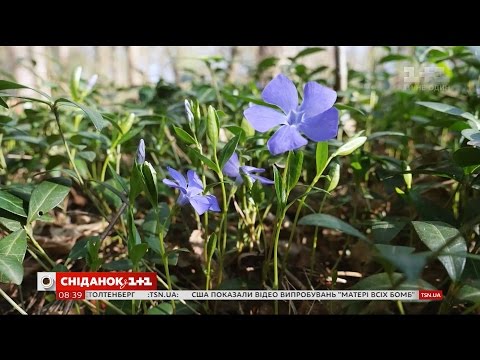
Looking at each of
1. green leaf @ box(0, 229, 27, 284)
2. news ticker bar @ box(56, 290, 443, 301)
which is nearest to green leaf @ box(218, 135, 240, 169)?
news ticker bar @ box(56, 290, 443, 301)

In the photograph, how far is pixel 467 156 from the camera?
0.73m

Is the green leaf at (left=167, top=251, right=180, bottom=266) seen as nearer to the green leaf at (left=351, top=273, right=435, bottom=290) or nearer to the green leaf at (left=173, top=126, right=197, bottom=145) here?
the green leaf at (left=173, top=126, right=197, bottom=145)

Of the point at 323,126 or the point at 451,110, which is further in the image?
the point at 451,110

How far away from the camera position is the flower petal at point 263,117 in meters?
0.70

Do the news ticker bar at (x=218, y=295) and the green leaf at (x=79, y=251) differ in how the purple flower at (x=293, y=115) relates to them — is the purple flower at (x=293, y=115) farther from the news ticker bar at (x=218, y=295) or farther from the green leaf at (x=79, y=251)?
the green leaf at (x=79, y=251)

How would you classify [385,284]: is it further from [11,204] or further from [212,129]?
[11,204]

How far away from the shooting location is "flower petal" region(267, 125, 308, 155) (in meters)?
0.67

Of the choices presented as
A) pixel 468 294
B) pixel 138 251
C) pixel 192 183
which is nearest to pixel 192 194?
pixel 192 183

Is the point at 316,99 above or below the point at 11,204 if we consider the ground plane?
above

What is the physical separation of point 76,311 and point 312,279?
0.42 metres

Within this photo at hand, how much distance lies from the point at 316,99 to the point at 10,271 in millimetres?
486

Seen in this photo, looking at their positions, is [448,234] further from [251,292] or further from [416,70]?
[416,70]

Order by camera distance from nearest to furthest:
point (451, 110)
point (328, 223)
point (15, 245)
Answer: point (328, 223), point (15, 245), point (451, 110)
